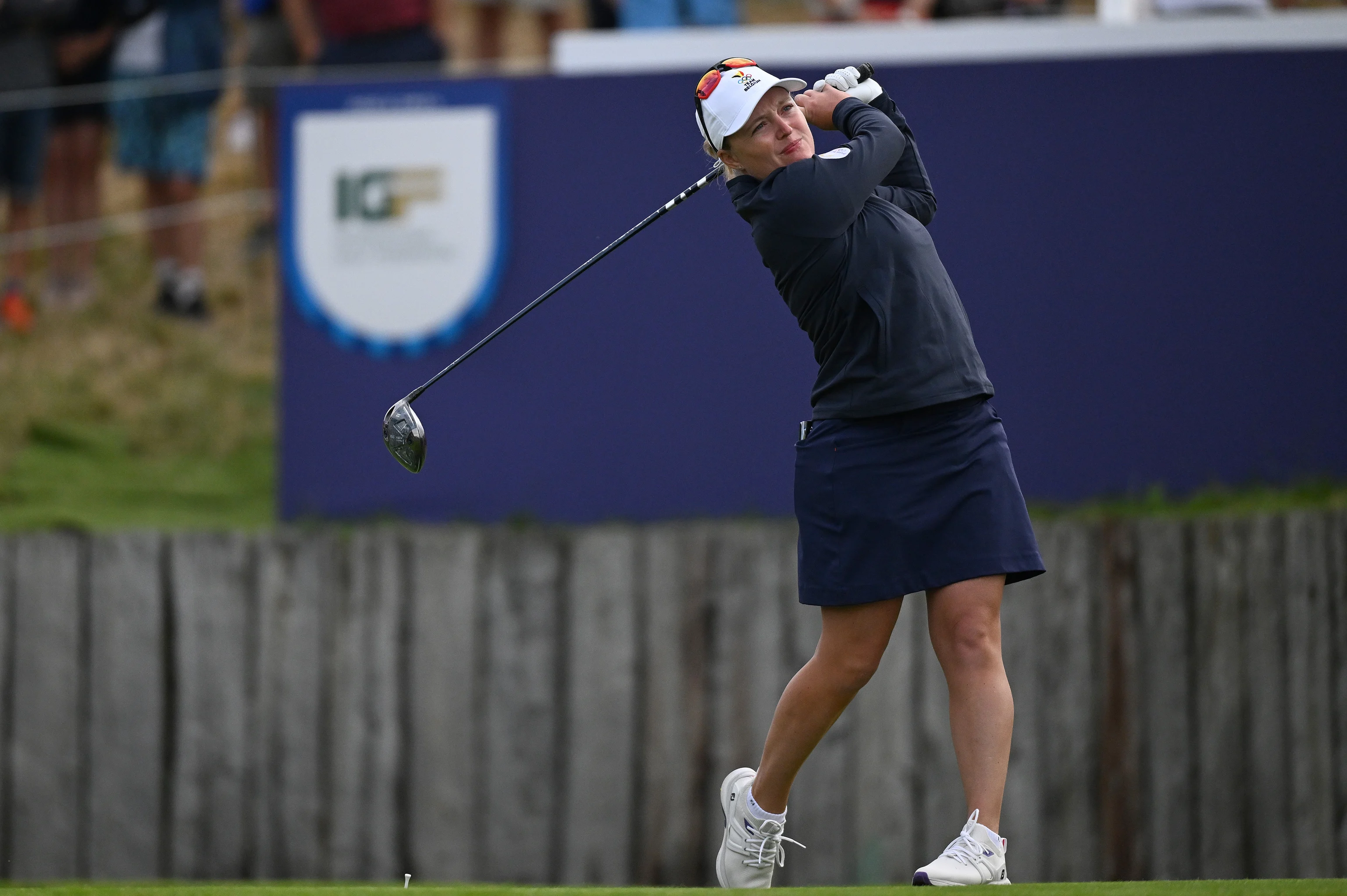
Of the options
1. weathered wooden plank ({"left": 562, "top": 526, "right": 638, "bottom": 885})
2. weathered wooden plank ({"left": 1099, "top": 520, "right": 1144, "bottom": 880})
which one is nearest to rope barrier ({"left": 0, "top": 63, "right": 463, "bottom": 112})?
weathered wooden plank ({"left": 562, "top": 526, "right": 638, "bottom": 885})

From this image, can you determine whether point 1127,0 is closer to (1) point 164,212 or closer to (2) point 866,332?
(2) point 866,332

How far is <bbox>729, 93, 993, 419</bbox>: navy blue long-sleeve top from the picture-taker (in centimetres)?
337

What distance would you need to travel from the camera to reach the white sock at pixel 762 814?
151 inches

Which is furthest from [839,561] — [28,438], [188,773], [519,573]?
Result: [28,438]

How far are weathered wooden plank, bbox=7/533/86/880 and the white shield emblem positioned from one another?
1485 mm

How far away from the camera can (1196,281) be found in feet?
20.4

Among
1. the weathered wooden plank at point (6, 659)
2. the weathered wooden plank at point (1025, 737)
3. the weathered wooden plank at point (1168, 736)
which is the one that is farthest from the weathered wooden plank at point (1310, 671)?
the weathered wooden plank at point (6, 659)

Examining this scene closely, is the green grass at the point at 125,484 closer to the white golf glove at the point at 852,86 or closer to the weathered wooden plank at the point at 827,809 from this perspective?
the weathered wooden plank at the point at 827,809

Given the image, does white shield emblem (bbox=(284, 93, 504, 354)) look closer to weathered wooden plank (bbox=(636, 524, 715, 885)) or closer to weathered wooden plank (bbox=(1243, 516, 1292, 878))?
weathered wooden plank (bbox=(636, 524, 715, 885))

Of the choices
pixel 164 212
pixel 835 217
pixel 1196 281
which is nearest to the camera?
pixel 835 217

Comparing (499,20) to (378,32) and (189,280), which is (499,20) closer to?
(378,32)

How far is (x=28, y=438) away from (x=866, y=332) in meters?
6.05

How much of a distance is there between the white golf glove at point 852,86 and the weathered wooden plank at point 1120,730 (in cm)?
260

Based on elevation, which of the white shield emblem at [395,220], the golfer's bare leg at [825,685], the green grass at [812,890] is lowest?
the green grass at [812,890]
